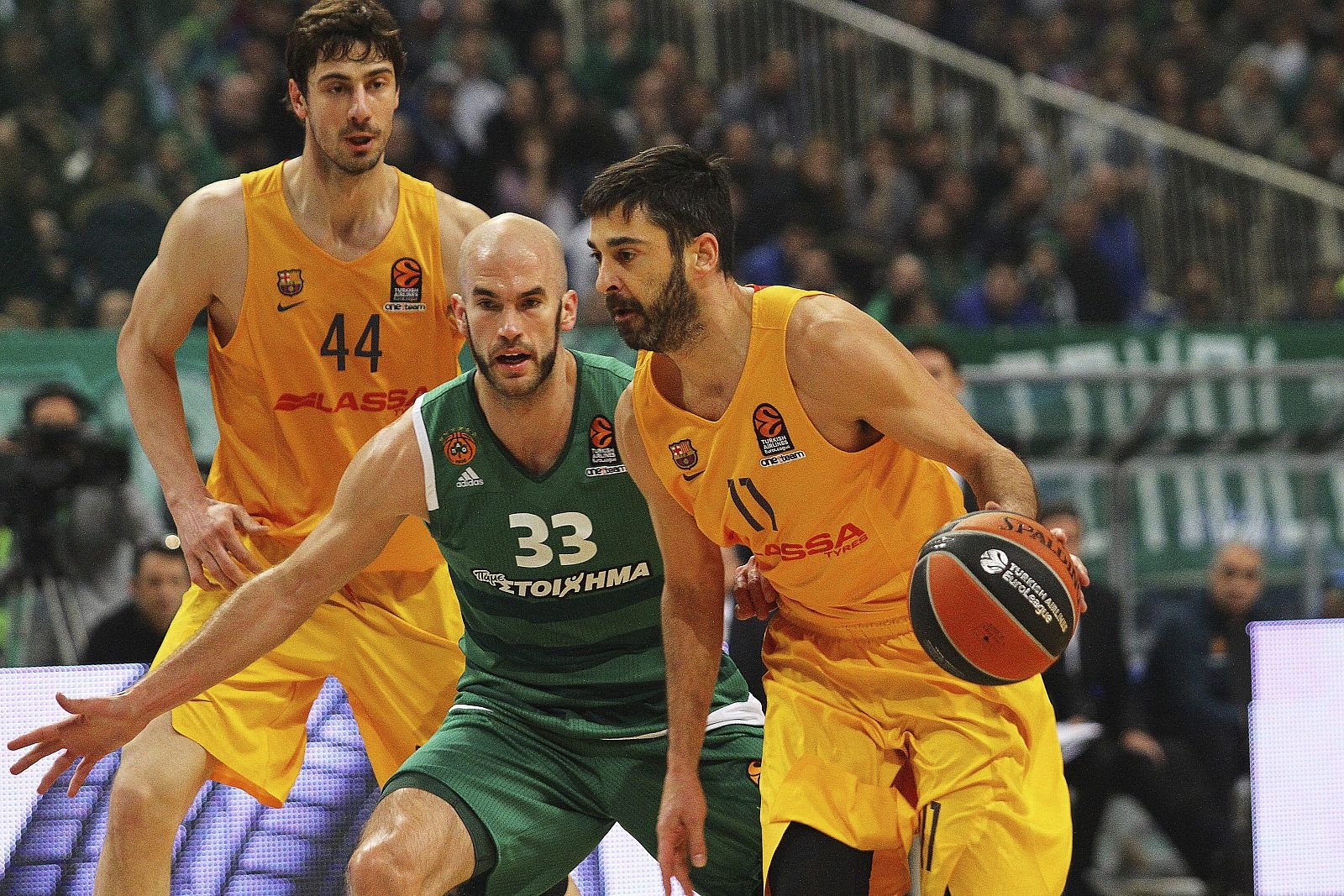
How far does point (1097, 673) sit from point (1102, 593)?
1.12 feet

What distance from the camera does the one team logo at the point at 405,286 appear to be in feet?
14.7

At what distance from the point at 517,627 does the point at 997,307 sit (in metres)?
7.18

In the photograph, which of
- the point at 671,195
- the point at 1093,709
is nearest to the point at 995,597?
the point at 671,195

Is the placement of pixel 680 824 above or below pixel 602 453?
below

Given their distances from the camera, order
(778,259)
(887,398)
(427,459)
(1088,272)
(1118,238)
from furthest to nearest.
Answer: (1118,238)
(1088,272)
(778,259)
(427,459)
(887,398)

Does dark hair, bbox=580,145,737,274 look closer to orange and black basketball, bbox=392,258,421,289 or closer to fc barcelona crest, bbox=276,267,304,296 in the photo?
orange and black basketball, bbox=392,258,421,289

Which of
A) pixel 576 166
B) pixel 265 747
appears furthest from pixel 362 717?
pixel 576 166

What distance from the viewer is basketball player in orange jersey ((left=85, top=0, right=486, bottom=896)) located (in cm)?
431

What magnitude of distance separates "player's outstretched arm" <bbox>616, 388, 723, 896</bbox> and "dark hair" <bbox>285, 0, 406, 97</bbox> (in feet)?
4.10

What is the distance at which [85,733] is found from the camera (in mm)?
3844

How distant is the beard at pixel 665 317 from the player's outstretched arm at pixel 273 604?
0.73 meters

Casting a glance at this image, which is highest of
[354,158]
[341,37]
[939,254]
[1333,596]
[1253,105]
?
[1253,105]

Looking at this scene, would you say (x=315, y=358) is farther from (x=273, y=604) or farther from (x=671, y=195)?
(x=671, y=195)

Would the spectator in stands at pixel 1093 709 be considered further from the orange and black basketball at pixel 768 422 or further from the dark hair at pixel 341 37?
the dark hair at pixel 341 37
